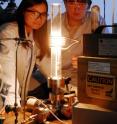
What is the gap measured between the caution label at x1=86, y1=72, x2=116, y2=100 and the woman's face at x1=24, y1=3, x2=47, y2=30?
36.0 inches

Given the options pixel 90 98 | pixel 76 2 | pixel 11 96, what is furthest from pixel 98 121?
pixel 76 2

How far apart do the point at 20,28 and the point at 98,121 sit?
1096 millimetres

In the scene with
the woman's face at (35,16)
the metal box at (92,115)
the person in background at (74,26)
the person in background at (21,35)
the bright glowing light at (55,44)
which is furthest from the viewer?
the person in background at (74,26)

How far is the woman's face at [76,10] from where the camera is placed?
266 cm

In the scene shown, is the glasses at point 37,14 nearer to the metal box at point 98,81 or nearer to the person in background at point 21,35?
the person in background at point 21,35

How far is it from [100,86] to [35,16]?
0.98 meters

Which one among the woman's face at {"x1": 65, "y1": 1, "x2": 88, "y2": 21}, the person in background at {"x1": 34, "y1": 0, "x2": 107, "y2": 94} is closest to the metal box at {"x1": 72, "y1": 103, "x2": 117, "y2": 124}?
the person in background at {"x1": 34, "y1": 0, "x2": 107, "y2": 94}

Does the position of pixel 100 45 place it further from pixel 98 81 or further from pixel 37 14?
pixel 37 14

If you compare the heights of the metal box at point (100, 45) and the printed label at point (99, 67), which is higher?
the metal box at point (100, 45)

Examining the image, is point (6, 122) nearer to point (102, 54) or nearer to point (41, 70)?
point (102, 54)

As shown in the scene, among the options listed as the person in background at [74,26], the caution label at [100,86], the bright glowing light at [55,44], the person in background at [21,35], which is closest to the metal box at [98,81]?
the caution label at [100,86]

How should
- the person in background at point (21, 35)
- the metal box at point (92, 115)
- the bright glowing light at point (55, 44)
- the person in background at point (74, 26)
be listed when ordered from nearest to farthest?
the metal box at point (92, 115)
the bright glowing light at point (55, 44)
the person in background at point (21, 35)
the person in background at point (74, 26)

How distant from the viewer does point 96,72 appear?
136 centimetres

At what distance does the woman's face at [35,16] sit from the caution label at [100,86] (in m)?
0.91
